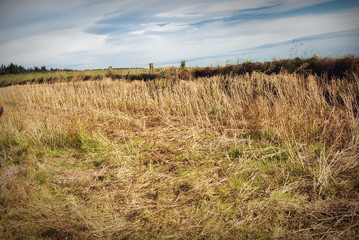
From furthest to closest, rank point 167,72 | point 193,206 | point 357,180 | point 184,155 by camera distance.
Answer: point 167,72 → point 184,155 → point 357,180 → point 193,206

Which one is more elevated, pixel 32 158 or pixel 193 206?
Answer: pixel 32 158

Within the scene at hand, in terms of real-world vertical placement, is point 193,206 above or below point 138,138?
below

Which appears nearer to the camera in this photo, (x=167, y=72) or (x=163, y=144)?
(x=163, y=144)

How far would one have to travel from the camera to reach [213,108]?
5.89 meters

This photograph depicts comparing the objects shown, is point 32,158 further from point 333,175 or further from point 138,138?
point 333,175

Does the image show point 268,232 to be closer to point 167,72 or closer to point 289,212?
point 289,212

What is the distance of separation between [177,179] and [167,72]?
909 cm

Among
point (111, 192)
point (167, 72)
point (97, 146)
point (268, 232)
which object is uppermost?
point (167, 72)

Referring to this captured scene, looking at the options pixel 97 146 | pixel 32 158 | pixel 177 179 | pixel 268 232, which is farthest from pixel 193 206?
pixel 32 158

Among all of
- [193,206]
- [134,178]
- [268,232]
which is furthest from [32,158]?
[268,232]

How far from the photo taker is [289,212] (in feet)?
6.66

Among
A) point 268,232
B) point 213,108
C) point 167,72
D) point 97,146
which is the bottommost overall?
point 268,232

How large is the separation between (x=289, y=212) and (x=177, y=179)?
4.40 ft

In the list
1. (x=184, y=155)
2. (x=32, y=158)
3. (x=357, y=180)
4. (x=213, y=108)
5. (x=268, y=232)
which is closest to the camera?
(x=268, y=232)
